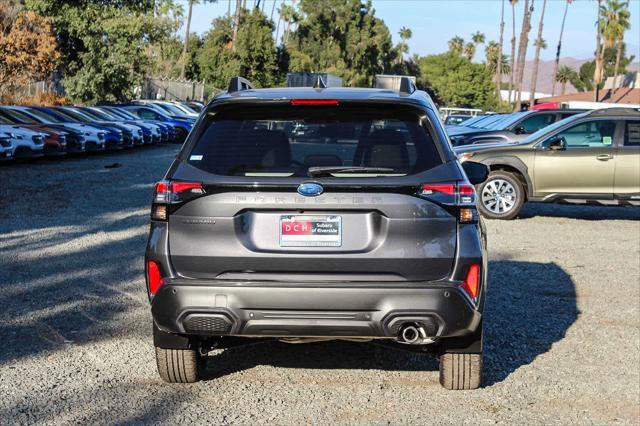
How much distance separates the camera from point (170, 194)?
16.0ft

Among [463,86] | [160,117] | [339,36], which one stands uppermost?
[339,36]

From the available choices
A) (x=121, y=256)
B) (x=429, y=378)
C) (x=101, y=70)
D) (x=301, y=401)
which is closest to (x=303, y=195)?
(x=301, y=401)

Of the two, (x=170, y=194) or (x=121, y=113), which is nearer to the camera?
(x=170, y=194)

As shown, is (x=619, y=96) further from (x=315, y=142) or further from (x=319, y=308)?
(x=319, y=308)

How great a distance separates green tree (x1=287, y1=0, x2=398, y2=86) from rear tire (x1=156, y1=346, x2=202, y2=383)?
87.3 meters

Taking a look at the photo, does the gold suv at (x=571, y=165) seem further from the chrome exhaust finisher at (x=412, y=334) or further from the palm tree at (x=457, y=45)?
the palm tree at (x=457, y=45)

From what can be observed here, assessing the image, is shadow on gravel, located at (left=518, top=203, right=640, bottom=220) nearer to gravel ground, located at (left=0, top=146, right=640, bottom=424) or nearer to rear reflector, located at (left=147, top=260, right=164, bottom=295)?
gravel ground, located at (left=0, top=146, right=640, bottom=424)

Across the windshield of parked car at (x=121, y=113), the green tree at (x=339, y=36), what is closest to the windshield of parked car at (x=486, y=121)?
the windshield of parked car at (x=121, y=113)

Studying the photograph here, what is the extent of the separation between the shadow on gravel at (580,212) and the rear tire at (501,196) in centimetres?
75

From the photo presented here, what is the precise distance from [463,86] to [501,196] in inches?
4144

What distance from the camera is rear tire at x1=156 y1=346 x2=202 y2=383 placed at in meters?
5.33

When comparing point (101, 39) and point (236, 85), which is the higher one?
point (101, 39)

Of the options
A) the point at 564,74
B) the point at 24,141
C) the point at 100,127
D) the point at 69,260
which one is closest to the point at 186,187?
the point at 69,260

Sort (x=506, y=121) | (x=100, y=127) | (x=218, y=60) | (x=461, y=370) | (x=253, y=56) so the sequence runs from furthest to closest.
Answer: (x=218, y=60) → (x=253, y=56) → (x=100, y=127) → (x=506, y=121) → (x=461, y=370)
